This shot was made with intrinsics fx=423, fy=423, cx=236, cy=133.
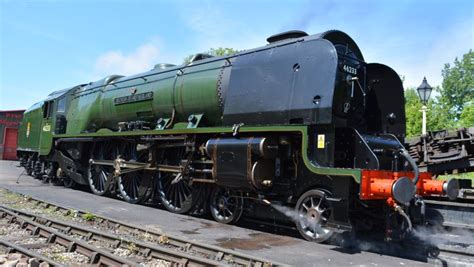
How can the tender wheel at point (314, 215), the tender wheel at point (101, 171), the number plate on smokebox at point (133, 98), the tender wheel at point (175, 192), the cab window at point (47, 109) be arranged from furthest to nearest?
the cab window at point (47, 109) → the tender wheel at point (101, 171) → the number plate on smokebox at point (133, 98) → the tender wheel at point (175, 192) → the tender wheel at point (314, 215)

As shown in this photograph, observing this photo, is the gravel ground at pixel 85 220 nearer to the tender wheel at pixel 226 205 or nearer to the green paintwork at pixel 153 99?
the tender wheel at pixel 226 205

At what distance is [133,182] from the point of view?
1078 centimetres

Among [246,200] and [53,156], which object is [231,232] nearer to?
[246,200]

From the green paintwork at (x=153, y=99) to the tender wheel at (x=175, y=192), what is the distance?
1.29 metres

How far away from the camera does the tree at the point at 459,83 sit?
5077cm

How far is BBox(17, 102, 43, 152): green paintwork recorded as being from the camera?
51.1ft

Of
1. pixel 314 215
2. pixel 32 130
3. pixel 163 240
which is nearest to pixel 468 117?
pixel 32 130

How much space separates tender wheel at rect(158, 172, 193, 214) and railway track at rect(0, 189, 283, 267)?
5.52ft

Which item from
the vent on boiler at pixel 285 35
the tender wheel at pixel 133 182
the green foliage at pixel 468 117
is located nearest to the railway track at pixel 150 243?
the tender wheel at pixel 133 182

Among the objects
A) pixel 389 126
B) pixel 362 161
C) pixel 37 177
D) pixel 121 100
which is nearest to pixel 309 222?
pixel 362 161

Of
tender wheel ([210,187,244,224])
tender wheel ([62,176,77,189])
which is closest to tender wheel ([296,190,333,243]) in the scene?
tender wheel ([210,187,244,224])

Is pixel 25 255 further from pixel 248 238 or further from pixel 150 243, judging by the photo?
pixel 248 238

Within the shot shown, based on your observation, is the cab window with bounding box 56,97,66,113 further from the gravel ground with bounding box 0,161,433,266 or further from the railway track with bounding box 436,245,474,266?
the railway track with bounding box 436,245,474,266

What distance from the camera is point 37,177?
16.5m
